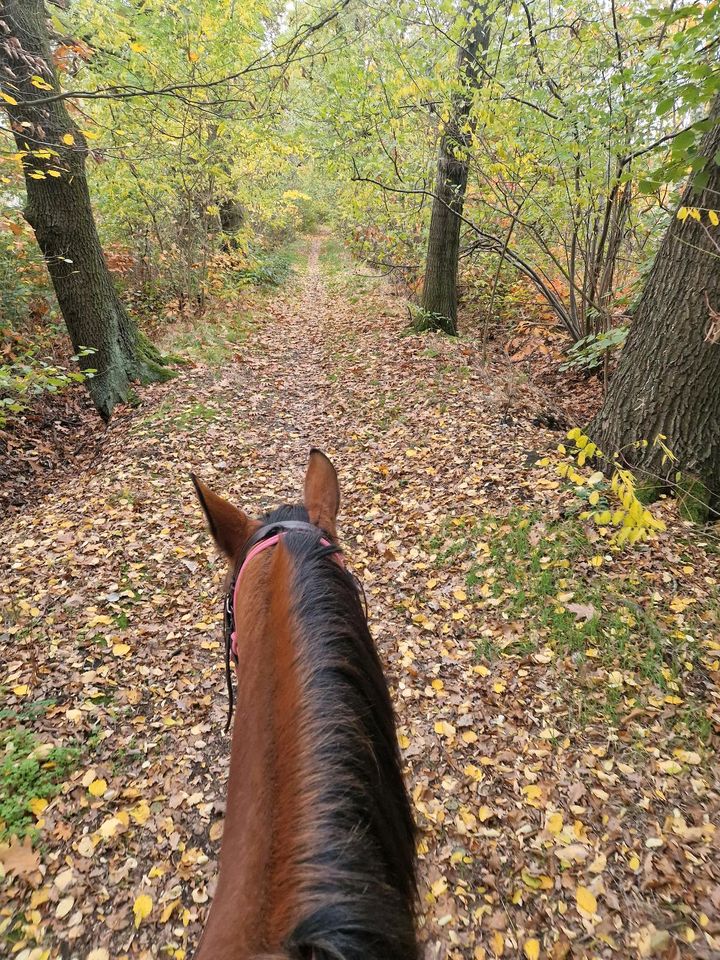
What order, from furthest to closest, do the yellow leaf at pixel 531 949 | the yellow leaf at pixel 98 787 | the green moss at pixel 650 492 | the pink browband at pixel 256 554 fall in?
the green moss at pixel 650 492 < the yellow leaf at pixel 98 787 < the yellow leaf at pixel 531 949 < the pink browband at pixel 256 554

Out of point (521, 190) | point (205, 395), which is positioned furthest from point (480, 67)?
point (205, 395)

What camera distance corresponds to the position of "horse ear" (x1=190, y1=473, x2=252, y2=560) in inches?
70.1

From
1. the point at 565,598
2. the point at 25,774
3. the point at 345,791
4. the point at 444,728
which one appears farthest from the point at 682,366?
the point at 25,774

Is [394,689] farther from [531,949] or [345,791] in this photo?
[345,791]

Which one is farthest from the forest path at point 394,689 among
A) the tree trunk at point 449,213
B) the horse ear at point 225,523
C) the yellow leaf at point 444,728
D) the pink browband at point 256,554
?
the tree trunk at point 449,213

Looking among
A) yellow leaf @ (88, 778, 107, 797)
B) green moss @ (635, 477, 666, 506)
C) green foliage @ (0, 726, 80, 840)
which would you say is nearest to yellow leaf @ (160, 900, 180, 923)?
yellow leaf @ (88, 778, 107, 797)

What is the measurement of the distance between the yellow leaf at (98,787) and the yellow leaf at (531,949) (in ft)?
8.27

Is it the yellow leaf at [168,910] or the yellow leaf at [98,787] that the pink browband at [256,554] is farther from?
the yellow leaf at [98,787]

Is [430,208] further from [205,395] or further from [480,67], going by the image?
[205,395]

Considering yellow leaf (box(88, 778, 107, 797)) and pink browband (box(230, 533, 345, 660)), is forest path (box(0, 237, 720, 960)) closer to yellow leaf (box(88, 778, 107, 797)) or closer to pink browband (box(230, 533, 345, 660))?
yellow leaf (box(88, 778, 107, 797))

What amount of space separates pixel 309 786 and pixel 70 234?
8.11m

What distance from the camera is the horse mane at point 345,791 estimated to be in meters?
0.84

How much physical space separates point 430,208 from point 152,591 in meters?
8.38

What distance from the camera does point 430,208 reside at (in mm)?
9438
